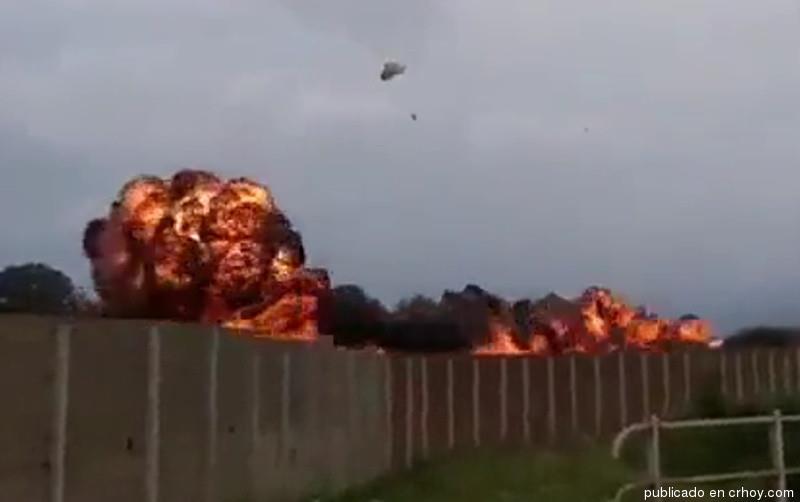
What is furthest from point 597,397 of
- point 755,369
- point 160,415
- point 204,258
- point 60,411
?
point 204,258

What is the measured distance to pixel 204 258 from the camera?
38781 mm

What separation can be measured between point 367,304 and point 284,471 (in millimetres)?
43930

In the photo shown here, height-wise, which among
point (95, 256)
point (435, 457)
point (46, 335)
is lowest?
point (435, 457)

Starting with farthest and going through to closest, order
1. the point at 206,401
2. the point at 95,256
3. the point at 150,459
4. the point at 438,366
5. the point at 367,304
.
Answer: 1. the point at 367,304
2. the point at 95,256
3. the point at 438,366
4. the point at 206,401
5. the point at 150,459

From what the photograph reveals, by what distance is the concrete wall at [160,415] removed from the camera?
26.1 ft

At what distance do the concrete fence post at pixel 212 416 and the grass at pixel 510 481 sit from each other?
2.69 m

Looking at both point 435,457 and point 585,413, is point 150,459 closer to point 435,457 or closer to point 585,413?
point 435,457

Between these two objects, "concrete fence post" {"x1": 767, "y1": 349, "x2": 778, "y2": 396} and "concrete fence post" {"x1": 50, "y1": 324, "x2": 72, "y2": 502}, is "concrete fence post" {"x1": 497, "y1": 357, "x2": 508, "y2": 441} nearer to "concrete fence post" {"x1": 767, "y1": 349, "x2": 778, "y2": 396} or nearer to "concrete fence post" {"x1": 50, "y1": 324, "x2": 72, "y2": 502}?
"concrete fence post" {"x1": 767, "y1": 349, "x2": 778, "y2": 396}

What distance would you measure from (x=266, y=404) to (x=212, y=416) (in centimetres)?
189

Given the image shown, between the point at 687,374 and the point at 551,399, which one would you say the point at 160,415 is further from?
the point at 687,374

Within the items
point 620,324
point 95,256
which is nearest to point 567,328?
point 620,324

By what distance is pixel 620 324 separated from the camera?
176 ft

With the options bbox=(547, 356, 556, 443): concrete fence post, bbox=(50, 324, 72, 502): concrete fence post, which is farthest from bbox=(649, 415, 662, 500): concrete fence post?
bbox=(547, 356, 556, 443): concrete fence post

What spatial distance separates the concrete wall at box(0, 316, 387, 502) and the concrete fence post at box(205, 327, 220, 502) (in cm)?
2
